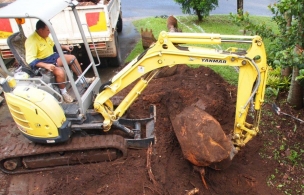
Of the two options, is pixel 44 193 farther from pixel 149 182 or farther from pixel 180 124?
pixel 180 124

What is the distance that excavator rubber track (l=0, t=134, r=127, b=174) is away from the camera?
190 inches

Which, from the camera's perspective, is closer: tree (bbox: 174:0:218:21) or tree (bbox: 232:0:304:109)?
tree (bbox: 232:0:304:109)

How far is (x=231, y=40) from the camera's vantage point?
3.96m

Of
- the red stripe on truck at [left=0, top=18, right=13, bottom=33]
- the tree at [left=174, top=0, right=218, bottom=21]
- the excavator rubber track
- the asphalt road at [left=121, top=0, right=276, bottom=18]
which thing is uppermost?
the red stripe on truck at [left=0, top=18, right=13, bottom=33]

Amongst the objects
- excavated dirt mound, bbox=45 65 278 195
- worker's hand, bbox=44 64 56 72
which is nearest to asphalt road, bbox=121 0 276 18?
excavated dirt mound, bbox=45 65 278 195

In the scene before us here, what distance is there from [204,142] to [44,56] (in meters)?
2.82

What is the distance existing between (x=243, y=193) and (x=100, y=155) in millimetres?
2140

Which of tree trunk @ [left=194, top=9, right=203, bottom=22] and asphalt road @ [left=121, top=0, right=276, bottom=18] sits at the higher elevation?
tree trunk @ [left=194, top=9, right=203, bottom=22]

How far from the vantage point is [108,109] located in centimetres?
505

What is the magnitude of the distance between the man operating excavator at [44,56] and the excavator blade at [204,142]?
192cm

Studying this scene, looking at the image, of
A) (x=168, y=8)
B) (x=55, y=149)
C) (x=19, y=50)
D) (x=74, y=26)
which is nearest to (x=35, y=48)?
(x=19, y=50)

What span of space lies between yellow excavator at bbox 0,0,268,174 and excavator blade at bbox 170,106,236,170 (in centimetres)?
1

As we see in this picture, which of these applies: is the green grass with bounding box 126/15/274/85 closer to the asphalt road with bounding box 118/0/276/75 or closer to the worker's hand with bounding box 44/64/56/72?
the asphalt road with bounding box 118/0/276/75

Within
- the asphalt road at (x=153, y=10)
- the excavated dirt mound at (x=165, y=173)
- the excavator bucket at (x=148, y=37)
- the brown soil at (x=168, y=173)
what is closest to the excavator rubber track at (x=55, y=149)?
the brown soil at (x=168, y=173)
